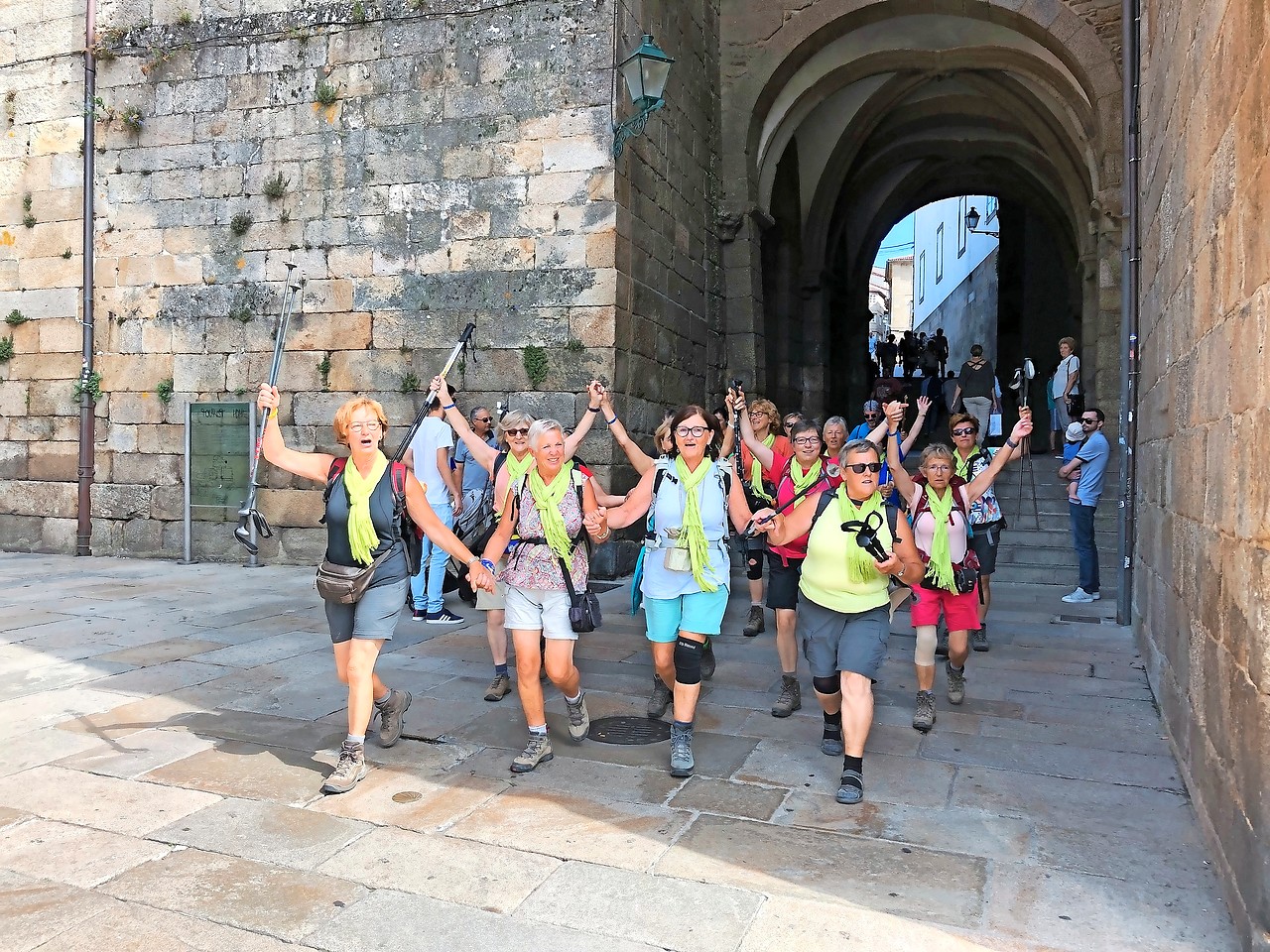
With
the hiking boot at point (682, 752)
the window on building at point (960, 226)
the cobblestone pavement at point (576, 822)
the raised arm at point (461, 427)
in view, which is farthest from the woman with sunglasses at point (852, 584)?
the window on building at point (960, 226)

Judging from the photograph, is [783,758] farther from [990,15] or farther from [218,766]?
[990,15]

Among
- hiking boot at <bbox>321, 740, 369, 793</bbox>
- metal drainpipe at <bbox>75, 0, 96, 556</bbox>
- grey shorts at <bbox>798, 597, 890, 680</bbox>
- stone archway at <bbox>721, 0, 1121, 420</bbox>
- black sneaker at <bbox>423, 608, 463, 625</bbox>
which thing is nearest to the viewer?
hiking boot at <bbox>321, 740, 369, 793</bbox>

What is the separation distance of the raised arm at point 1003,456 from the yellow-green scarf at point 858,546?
111cm

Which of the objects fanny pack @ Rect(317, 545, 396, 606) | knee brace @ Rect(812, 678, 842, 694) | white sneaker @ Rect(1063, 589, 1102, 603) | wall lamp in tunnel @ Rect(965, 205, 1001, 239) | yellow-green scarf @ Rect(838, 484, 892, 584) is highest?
wall lamp in tunnel @ Rect(965, 205, 1001, 239)

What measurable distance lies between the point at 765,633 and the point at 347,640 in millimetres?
3671

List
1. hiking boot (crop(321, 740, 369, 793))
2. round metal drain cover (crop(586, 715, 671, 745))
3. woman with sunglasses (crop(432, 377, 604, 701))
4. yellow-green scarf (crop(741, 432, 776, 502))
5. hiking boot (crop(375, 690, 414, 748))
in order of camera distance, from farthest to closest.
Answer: yellow-green scarf (crop(741, 432, 776, 502))
woman with sunglasses (crop(432, 377, 604, 701))
round metal drain cover (crop(586, 715, 671, 745))
hiking boot (crop(375, 690, 414, 748))
hiking boot (crop(321, 740, 369, 793))

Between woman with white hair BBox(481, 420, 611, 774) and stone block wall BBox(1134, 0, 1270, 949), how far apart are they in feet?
7.67

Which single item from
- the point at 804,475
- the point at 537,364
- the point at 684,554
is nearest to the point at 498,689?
the point at 684,554

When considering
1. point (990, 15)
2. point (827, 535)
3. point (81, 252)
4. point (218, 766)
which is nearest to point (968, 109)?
point (990, 15)

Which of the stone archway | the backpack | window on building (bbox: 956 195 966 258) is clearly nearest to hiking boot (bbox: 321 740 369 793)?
the backpack

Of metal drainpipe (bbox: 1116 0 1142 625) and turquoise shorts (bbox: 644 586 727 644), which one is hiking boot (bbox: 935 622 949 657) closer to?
metal drainpipe (bbox: 1116 0 1142 625)

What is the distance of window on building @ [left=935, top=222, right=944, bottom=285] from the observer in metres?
38.0

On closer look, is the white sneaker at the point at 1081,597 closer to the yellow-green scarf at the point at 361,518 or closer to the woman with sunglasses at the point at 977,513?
the woman with sunglasses at the point at 977,513

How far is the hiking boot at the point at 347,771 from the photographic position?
3.79 meters
